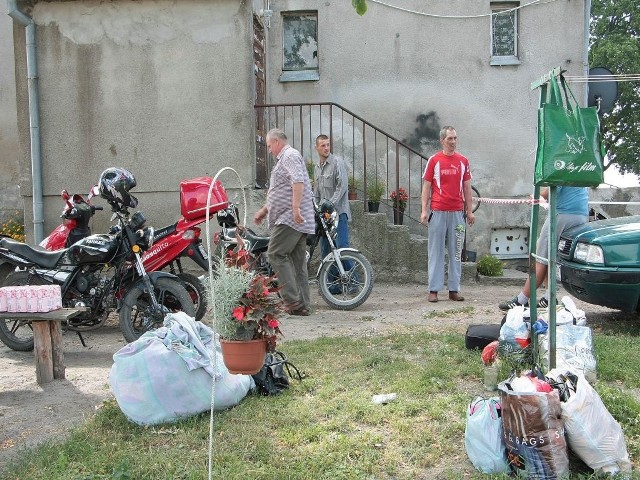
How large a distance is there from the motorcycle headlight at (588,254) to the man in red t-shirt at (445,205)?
76.0 inches

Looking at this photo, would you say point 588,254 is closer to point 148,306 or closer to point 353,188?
point 148,306

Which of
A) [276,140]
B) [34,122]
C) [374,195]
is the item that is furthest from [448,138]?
[34,122]

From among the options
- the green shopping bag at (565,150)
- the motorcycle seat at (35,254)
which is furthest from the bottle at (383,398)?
the motorcycle seat at (35,254)

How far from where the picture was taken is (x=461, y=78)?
11.7 meters

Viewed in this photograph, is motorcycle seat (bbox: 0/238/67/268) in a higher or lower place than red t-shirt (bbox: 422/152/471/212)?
lower

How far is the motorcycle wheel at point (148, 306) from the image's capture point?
20.2 ft

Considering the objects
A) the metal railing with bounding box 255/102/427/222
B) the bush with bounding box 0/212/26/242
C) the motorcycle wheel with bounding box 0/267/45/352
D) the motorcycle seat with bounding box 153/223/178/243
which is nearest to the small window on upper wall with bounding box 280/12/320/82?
the metal railing with bounding box 255/102/427/222

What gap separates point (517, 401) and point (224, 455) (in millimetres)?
1545

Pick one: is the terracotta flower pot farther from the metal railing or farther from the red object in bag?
the metal railing

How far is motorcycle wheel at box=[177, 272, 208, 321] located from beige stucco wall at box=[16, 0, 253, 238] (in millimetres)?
2907

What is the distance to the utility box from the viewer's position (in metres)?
12.0

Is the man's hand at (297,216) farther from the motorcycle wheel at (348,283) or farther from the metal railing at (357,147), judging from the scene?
the metal railing at (357,147)

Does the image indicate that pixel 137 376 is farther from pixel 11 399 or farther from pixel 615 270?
pixel 615 270

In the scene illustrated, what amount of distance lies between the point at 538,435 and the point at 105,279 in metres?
4.58
